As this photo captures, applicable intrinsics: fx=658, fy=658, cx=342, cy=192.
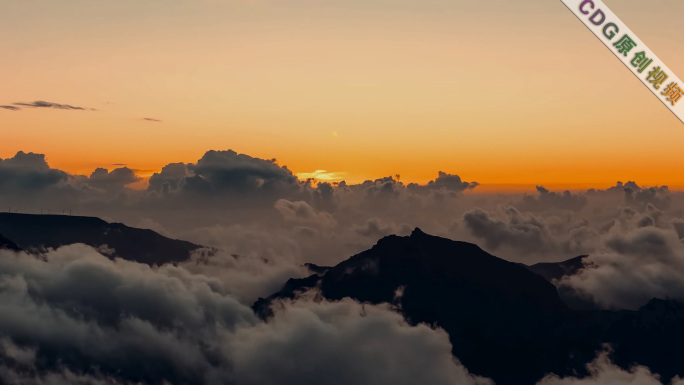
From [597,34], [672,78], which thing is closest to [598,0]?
[597,34]

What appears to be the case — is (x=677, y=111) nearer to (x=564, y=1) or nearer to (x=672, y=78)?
(x=672, y=78)

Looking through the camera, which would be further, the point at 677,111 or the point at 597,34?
the point at 597,34

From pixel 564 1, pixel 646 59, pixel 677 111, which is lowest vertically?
pixel 677 111

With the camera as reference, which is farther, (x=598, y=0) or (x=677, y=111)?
(x=598, y=0)

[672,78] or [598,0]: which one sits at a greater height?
[598,0]

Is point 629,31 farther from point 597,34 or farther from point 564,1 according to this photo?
point 564,1

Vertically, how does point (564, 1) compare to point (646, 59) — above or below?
above
